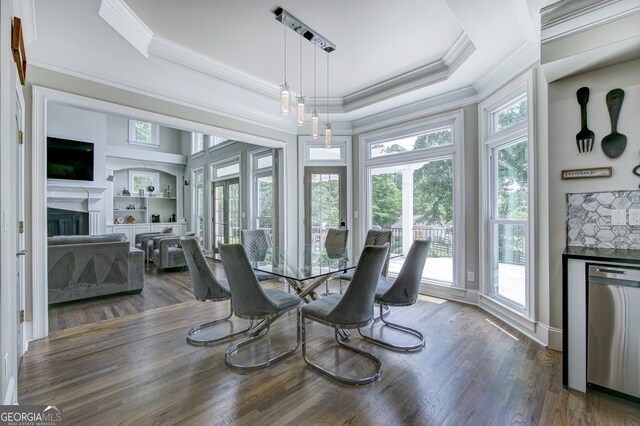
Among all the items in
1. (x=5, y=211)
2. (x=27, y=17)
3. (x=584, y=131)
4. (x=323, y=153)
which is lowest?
(x=5, y=211)

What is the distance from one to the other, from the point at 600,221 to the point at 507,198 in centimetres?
101

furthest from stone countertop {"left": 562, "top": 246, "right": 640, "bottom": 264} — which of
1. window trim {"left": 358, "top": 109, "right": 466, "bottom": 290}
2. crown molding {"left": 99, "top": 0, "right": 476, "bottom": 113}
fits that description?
crown molding {"left": 99, "top": 0, "right": 476, "bottom": 113}

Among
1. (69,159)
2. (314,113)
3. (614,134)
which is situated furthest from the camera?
(69,159)

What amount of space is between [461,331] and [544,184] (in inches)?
62.2

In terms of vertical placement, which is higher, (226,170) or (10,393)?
(226,170)

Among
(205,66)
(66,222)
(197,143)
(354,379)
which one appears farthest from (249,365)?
(197,143)

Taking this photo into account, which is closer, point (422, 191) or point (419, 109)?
point (419, 109)

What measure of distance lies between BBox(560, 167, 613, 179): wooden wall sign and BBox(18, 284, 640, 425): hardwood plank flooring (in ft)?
4.88

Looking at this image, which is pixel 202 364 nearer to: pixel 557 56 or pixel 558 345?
pixel 558 345

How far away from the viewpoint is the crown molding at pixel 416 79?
10.0 ft

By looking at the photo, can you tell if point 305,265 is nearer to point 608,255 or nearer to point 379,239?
point 379,239

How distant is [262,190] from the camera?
6.26 metres

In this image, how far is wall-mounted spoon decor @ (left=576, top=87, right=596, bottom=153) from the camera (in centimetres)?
232

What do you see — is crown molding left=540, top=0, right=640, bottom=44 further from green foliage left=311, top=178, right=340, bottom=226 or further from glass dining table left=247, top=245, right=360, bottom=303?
green foliage left=311, top=178, right=340, bottom=226
